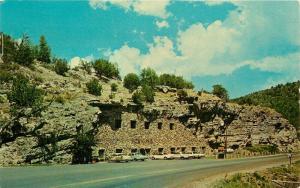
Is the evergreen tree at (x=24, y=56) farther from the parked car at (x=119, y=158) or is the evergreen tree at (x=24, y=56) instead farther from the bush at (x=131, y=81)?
the parked car at (x=119, y=158)

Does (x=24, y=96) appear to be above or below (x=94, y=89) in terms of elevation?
below

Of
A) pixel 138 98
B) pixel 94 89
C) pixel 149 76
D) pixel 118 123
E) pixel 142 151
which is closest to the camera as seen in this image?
pixel 118 123

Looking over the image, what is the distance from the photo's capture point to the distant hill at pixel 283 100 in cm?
9964

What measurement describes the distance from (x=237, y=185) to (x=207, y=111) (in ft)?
125

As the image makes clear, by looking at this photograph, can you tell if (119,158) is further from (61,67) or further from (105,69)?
(105,69)

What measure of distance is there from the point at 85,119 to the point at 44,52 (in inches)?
1177

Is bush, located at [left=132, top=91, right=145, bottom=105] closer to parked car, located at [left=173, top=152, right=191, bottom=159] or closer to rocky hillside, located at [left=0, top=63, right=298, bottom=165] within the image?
rocky hillside, located at [left=0, top=63, right=298, bottom=165]

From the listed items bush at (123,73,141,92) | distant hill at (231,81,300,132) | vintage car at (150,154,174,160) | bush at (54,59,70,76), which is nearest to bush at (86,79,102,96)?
vintage car at (150,154,174,160)

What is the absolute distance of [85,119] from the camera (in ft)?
173

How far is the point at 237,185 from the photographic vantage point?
106 feet

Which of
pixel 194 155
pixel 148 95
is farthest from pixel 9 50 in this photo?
pixel 194 155

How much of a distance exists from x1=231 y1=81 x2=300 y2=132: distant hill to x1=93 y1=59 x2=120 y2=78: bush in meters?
24.1

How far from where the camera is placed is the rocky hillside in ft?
156

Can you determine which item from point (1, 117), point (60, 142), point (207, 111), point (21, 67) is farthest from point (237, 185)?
point (21, 67)
